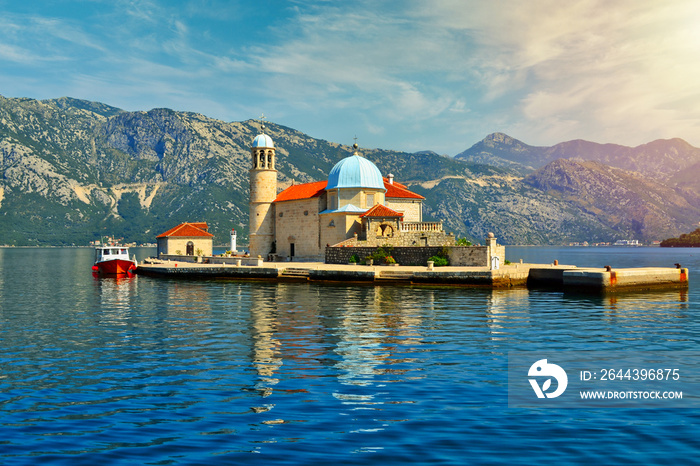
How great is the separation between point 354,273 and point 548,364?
29.2 meters

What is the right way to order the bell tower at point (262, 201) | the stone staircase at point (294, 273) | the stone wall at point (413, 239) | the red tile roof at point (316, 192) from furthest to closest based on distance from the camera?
the bell tower at point (262, 201)
the red tile roof at point (316, 192)
the stone wall at point (413, 239)
the stone staircase at point (294, 273)

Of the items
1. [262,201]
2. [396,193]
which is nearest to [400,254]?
[396,193]

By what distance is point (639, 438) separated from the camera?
1008 cm

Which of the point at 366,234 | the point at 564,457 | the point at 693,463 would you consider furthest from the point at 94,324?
the point at 366,234

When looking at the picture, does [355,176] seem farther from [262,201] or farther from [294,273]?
[294,273]

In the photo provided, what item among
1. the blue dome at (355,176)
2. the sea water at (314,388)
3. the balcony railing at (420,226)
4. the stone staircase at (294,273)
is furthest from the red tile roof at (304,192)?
the sea water at (314,388)

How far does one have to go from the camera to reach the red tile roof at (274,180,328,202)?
62.2 metres

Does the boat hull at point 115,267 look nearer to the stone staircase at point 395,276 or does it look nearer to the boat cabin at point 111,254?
the boat cabin at point 111,254

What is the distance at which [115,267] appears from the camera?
58.9 m

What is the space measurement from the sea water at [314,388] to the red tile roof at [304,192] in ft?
110

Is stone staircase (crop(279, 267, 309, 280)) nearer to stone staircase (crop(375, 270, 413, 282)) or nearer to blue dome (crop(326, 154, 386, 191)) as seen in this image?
stone staircase (crop(375, 270, 413, 282))

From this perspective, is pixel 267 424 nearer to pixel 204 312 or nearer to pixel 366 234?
pixel 204 312

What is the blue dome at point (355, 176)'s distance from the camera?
58688mm

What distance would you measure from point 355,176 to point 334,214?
16.3 ft
